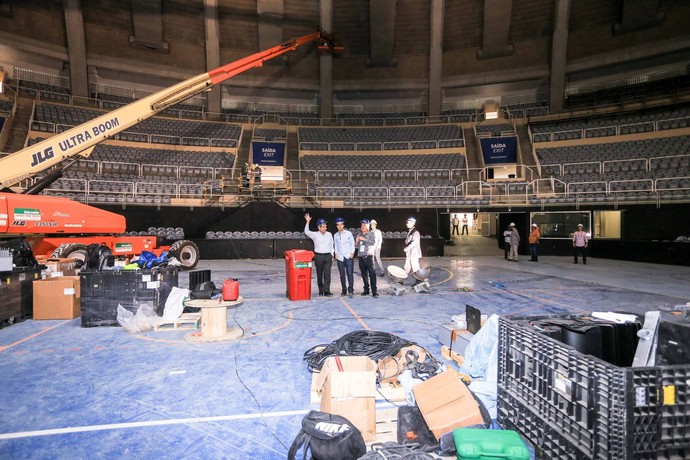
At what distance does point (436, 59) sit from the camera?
28.7m

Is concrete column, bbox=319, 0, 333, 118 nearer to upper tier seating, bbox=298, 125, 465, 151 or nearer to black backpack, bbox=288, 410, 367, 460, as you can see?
upper tier seating, bbox=298, 125, 465, 151

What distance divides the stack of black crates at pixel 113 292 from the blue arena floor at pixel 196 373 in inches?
11.8

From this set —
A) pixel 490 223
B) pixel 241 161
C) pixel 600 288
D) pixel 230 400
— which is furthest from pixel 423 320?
pixel 490 223

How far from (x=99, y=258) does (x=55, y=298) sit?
1294 mm

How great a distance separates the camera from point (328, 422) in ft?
9.27

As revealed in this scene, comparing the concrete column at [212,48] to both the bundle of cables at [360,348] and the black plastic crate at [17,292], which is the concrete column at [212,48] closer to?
the black plastic crate at [17,292]

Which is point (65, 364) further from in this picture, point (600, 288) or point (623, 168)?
point (623, 168)

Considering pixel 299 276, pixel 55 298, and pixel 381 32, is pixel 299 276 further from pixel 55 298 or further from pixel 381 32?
pixel 381 32

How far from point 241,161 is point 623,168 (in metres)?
23.7

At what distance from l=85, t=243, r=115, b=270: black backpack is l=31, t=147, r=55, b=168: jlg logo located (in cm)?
544

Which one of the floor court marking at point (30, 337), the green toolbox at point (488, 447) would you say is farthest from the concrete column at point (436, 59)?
the green toolbox at point (488, 447)

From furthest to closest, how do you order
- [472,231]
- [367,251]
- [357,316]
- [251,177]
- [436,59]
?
[472,231] → [436,59] → [251,177] → [367,251] → [357,316]

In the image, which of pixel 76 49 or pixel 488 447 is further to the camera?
pixel 76 49

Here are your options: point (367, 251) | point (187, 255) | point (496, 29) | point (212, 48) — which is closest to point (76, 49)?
point (212, 48)
